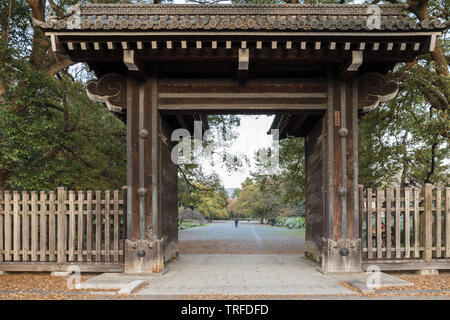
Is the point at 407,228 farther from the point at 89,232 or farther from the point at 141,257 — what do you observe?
the point at 89,232

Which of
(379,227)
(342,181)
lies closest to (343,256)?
(379,227)

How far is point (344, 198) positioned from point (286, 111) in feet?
6.66

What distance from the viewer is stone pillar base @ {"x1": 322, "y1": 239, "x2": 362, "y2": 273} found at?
6.31m

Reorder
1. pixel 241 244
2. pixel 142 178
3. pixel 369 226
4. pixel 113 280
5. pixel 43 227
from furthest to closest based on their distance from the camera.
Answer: pixel 241 244 → pixel 43 227 → pixel 369 226 → pixel 142 178 → pixel 113 280

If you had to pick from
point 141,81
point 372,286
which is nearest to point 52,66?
point 141,81

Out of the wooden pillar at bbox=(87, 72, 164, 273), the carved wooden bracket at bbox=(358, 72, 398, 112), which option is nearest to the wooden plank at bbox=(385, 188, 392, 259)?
the carved wooden bracket at bbox=(358, 72, 398, 112)

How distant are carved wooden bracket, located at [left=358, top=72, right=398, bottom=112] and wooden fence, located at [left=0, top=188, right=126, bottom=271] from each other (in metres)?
5.14

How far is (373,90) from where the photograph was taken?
662 cm

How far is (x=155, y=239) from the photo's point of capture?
6402 mm

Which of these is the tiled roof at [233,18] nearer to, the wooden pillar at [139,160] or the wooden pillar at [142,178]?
the wooden pillar at [139,160]

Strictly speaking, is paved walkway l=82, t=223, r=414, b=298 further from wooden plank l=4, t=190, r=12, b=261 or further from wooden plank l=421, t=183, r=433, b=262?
wooden plank l=4, t=190, r=12, b=261

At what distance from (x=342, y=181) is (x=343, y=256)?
1.42 metres

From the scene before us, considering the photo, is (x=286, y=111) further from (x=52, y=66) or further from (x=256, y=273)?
(x=52, y=66)

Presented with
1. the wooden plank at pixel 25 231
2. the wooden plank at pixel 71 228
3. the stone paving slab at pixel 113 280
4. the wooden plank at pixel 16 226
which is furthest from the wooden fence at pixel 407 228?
the wooden plank at pixel 16 226
